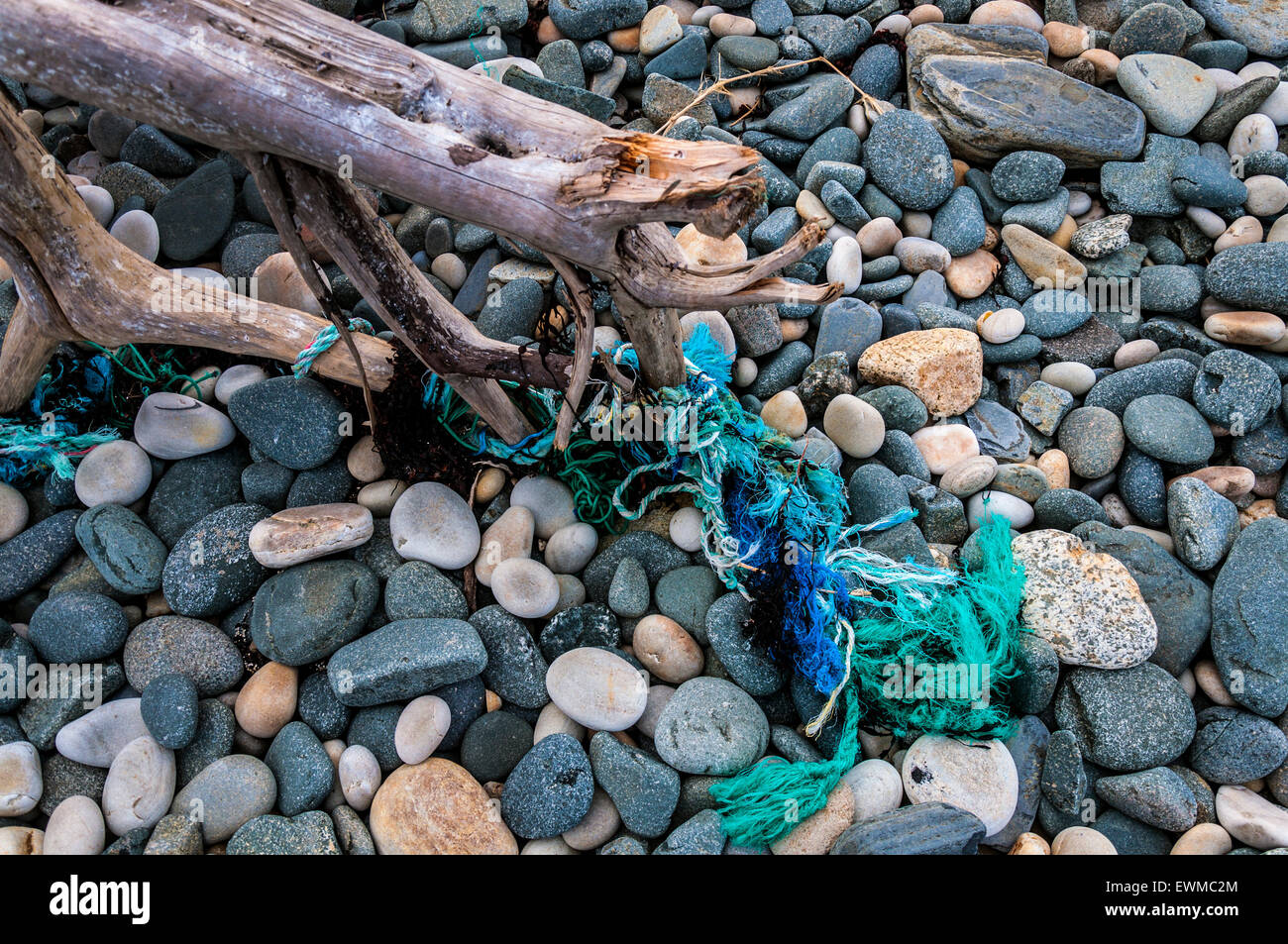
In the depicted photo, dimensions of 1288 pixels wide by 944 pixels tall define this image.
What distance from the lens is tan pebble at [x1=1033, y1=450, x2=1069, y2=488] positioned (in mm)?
4129

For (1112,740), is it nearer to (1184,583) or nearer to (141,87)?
(1184,583)

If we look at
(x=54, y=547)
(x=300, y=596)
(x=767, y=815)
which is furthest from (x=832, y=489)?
(x=54, y=547)

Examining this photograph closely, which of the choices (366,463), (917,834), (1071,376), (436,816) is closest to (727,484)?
(917,834)

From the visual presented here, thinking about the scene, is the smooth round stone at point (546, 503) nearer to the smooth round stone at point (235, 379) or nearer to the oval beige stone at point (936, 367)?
the smooth round stone at point (235, 379)

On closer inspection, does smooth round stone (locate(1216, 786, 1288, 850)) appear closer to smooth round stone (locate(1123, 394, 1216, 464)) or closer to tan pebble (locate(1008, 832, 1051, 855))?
tan pebble (locate(1008, 832, 1051, 855))

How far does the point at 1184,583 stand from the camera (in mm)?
3697

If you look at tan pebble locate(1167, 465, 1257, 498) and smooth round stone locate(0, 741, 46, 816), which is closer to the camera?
smooth round stone locate(0, 741, 46, 816)

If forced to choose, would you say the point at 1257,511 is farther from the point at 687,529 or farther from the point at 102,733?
the point at 102,733

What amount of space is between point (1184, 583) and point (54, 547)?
16.6 feet

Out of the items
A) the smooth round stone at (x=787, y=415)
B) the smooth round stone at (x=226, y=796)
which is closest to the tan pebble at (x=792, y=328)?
the smooth round stone at (x=787, y=415)

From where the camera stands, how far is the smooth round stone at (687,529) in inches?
149

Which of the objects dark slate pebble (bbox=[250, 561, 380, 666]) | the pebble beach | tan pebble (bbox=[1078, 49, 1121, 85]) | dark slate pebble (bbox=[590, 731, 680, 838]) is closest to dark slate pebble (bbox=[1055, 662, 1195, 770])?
the pebble beach

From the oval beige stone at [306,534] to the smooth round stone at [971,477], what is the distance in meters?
2.68

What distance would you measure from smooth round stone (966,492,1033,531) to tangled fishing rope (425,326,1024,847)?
0.31ft
